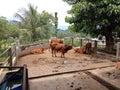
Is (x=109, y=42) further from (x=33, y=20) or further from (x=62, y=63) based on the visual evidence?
(x=33, y=20)

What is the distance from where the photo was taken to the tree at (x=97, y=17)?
28.3 ft

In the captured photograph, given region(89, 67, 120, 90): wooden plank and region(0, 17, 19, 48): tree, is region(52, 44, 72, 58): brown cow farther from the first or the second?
region(0, 17, 19, 48): tree

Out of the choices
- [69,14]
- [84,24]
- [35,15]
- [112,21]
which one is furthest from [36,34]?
[112,21]

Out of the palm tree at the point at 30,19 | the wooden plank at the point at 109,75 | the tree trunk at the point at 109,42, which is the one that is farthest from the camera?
the palm tree at the point at 30,19

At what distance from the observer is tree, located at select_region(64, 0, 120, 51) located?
28.3 feet

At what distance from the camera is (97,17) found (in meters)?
9.22

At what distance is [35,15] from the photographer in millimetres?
15039

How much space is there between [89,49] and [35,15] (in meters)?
6.16

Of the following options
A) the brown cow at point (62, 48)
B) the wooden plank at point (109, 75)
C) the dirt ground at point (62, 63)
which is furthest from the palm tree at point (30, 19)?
the wooden plank at point (109, 75)

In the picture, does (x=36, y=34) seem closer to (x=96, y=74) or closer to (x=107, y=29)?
(x=107, y=29)

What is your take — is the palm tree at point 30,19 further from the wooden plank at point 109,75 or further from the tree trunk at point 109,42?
the wooden plank at point 109,75

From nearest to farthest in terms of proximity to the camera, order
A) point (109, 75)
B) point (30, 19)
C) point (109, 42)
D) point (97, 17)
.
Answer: point (109, 75)
point (97, 17)
point (109, 42)
point (30, 19)

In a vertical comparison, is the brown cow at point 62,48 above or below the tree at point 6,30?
below

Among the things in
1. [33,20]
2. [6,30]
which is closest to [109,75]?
[33,20]
